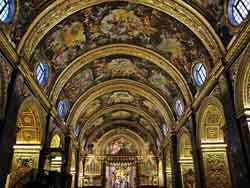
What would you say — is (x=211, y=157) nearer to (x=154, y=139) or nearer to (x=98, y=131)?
(x=154, y=139)

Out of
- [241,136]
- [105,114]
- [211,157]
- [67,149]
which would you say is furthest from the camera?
[105,114]

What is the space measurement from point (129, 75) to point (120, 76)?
2.62ft

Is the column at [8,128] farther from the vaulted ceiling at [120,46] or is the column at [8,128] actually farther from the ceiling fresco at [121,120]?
the ceiling fresco at [121,120]

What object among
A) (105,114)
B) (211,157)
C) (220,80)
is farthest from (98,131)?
(220,80)

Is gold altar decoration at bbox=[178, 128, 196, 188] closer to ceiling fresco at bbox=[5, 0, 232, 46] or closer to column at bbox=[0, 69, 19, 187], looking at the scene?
ceiling fresco at bbox=[5, 0, 232, 46]

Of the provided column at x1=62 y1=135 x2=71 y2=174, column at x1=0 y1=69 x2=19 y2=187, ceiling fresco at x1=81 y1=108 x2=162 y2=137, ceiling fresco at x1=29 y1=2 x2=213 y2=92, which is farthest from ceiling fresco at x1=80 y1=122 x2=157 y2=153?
column at x1=0 y1=69 x2=19 y2=187

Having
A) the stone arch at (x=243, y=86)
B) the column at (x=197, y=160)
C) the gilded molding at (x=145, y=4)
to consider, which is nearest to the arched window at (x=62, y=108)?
the gilded molding at (x=145, y=4)

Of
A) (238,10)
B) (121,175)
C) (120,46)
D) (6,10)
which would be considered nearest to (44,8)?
(6,10)

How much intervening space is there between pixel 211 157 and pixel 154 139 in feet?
54.5

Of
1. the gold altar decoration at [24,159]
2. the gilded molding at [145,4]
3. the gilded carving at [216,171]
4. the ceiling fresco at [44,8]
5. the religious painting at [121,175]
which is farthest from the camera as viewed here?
the religious painting at [121,175]

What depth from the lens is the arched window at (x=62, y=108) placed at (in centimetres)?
1770

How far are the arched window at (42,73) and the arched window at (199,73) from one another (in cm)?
874

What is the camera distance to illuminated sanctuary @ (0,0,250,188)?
9625 millimetres

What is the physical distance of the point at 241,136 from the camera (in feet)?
30.5
